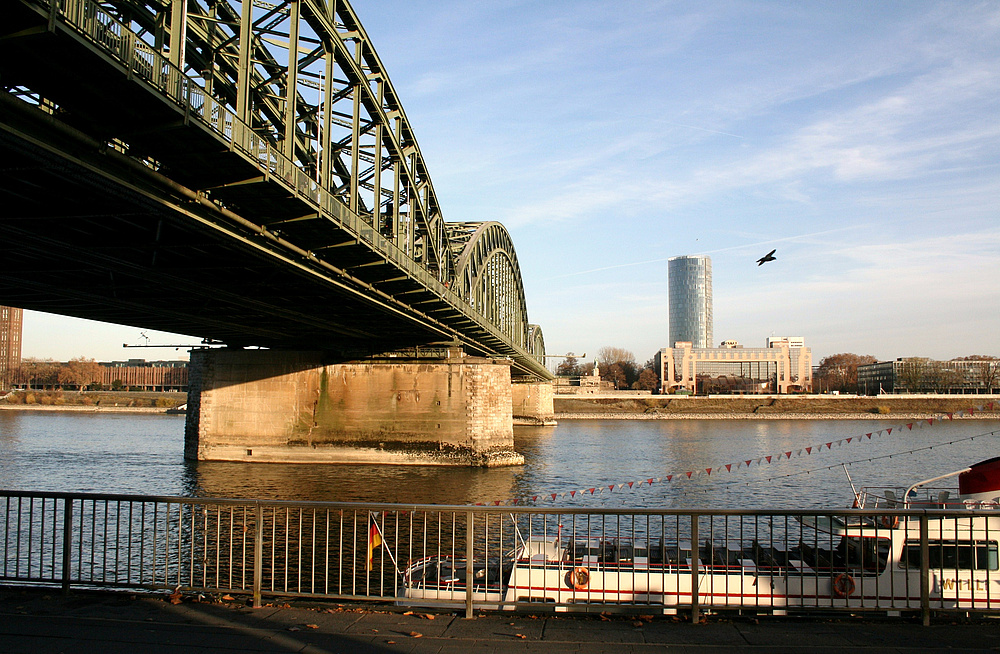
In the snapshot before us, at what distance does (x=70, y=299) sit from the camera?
2986cm

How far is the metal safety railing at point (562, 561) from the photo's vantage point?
8070 mm

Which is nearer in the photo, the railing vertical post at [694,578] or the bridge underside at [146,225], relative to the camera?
the railing vertical post at [694,578]

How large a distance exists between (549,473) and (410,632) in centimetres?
3323

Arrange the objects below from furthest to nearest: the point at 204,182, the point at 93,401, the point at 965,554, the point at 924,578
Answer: the point at 93,401 < the point at 204,182 < the point at 965,554 < the point at 924,578

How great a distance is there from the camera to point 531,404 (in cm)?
9506

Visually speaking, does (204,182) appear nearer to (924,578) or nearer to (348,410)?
(924,578)

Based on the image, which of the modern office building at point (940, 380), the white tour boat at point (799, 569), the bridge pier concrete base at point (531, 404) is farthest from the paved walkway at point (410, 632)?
the modern office building at point (940, 380)

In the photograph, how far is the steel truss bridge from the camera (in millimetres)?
11992

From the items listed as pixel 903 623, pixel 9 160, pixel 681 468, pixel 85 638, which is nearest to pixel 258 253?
pixel 9 160

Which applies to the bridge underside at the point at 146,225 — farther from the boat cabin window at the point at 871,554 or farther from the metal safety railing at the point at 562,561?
the boat cabin window at the point at 871,554

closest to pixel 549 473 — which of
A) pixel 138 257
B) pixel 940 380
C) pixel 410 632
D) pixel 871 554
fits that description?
pixel 138 257

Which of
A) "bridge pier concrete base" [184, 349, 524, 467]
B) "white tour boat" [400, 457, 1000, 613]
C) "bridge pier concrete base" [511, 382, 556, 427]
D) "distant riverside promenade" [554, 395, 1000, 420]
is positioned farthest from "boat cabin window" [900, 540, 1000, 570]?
"distant riverside promenade" [554, 395, 1000, 420]

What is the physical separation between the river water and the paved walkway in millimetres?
11480

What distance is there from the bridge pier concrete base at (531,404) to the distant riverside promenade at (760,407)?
594 inches
